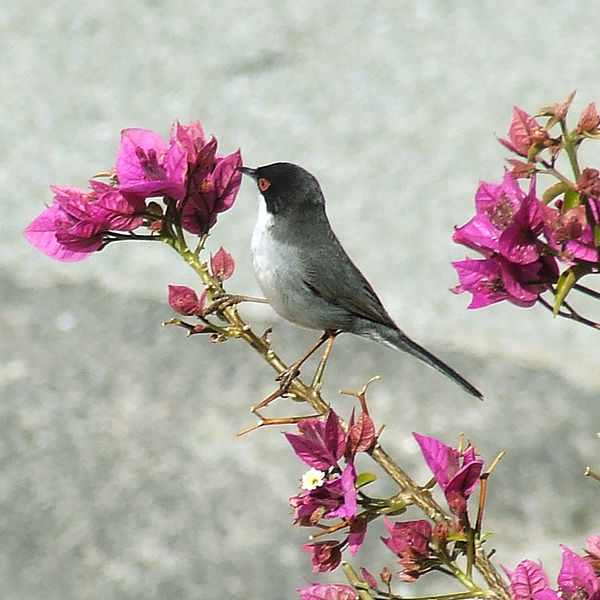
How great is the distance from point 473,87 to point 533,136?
333cm

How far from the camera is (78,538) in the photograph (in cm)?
255

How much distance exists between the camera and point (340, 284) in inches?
50.7

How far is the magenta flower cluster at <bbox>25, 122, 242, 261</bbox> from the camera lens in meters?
0.73

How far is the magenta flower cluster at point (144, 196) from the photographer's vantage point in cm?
73

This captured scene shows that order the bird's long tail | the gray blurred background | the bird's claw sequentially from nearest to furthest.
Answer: the bird's claw
the bird's long tail
the gray blurred background

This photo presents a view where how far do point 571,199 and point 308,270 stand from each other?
69 centimetres

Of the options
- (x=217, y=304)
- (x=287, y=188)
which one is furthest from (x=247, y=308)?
(x=217, y=304)

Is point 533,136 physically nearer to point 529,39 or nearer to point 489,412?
point 489,412

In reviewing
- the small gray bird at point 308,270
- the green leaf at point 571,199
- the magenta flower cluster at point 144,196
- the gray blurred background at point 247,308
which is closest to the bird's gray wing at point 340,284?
the small gray bird at point 308,270

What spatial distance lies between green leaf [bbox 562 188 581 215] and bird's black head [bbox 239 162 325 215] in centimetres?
64

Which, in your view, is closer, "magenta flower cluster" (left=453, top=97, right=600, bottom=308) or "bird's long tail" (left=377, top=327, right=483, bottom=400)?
"magenta flower cluster" (left=453, top=97, right=600, bottom=308)

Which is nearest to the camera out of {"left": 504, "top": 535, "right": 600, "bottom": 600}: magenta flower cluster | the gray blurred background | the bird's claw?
{"left": 504, "top": 535, "right": 600, "bottom": 600}: magenta flower cluster

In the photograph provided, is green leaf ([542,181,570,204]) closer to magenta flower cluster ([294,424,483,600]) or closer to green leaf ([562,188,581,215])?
green leaf ([562,188,581,215])

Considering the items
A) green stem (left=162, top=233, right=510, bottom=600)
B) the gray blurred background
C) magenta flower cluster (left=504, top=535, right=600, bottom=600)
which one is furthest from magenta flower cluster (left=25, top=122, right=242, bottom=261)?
the gray blurred background
